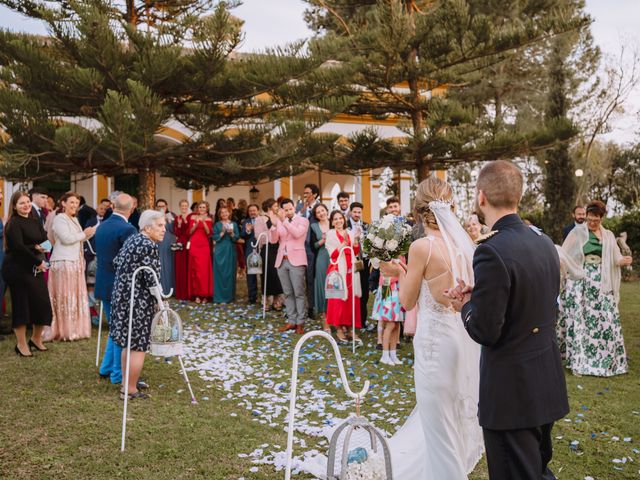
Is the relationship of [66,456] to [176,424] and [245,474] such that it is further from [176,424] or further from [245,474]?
[245,474]

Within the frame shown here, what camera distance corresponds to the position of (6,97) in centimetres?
978

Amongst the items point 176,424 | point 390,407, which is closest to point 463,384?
point 390,407

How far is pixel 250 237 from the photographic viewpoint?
11328 mm

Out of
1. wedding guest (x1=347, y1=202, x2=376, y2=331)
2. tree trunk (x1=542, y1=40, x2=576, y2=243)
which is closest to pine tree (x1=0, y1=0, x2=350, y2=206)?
wedding guest (x1=347, y1=202, x2=376, y2=331)

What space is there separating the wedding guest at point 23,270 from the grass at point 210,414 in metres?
0.45

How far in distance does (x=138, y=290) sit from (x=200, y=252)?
6.00 m

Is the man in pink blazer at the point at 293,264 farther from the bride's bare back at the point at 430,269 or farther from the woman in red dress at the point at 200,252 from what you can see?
the bride's bare back at the point at 430,269

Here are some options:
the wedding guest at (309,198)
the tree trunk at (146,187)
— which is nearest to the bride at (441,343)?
the wedding guest at (309,198)

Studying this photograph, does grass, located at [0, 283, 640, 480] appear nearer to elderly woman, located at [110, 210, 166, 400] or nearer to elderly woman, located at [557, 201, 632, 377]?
elderly woman, located at [557, 201, 632, 377]

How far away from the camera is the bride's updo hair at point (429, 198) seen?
138 inches

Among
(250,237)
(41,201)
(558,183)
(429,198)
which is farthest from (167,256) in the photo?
(558,183)

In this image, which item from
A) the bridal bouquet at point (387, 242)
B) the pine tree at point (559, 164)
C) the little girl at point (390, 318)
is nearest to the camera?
the bridal bouquet at point (387, 242)

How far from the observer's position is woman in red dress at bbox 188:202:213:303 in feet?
37.6

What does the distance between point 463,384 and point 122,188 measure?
708 inches
